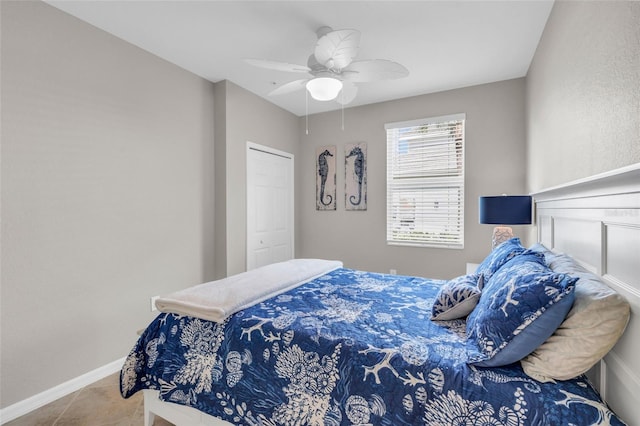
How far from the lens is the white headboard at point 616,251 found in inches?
33.5

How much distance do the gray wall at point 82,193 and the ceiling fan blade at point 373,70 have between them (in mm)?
1788

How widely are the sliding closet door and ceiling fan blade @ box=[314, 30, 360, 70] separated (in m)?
1.78

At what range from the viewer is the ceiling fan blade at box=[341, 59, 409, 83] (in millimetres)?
2002

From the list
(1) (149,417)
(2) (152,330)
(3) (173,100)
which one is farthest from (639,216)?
(3) (173,100)

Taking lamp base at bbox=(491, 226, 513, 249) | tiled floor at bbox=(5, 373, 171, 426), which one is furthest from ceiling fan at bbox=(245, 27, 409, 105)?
tiled floor at bbox=(5, 373, 171, 426)

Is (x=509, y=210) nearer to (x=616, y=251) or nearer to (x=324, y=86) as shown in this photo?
(x=616, y=251)

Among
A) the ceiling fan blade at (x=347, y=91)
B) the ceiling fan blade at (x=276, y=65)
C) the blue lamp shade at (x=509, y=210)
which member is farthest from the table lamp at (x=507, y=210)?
the ceiling fan blade at (x=276, y=65)

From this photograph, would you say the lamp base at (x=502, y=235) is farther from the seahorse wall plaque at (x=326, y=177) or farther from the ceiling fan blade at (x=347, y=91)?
the seahorse wall plaque at (x=326, y=177)

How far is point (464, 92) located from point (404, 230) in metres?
1.75

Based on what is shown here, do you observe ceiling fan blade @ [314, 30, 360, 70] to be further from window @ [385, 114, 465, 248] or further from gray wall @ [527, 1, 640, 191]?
window @ [385, 114, 465, 248]

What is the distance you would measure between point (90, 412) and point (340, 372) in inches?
71.1

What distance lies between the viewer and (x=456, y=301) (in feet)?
4.76

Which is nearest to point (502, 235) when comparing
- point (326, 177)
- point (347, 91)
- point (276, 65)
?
point (347, 91)

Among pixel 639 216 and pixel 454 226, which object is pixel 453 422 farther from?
pixel 454 226
